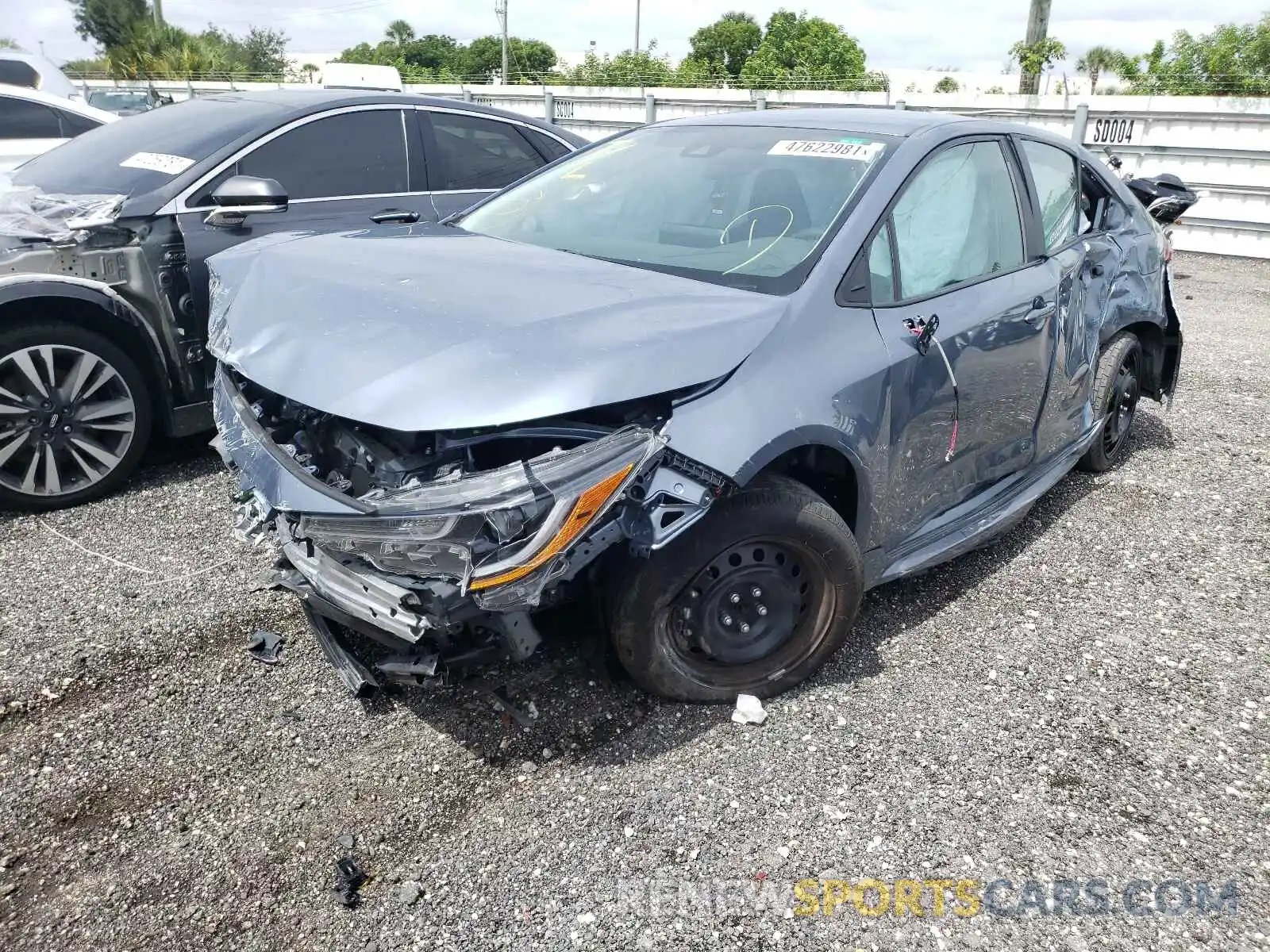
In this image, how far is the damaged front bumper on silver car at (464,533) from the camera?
2.16m

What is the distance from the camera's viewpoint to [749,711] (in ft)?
9.37

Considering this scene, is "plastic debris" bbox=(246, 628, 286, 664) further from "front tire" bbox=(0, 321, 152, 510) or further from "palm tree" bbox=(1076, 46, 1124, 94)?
"palm tree" bbox=(1076, 46, 1124, 94)

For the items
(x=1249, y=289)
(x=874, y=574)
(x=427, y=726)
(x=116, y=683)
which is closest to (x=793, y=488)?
(x=874, y=574)

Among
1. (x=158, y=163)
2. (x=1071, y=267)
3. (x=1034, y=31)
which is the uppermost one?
(x=1034, y=31)

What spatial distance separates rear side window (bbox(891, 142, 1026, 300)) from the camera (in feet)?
10.2

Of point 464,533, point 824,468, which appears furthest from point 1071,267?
point 464,533

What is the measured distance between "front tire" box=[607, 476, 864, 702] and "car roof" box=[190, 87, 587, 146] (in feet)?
11.6

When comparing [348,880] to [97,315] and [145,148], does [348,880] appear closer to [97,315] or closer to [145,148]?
[97,315]

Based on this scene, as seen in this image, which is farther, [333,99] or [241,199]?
[333,99]

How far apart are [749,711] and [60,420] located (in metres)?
3.27

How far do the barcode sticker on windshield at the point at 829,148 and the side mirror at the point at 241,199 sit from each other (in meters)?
2.22

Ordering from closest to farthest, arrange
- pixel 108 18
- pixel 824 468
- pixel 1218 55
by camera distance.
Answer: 1. pixel 824 468
2. pixel 1218 55
3. pixel 108 18

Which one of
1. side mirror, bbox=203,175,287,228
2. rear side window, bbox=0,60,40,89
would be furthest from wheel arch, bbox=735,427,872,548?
rear side window, bbox=0,60,40,89

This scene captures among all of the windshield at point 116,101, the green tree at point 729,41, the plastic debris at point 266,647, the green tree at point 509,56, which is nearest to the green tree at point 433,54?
the green tree at point 509,56
